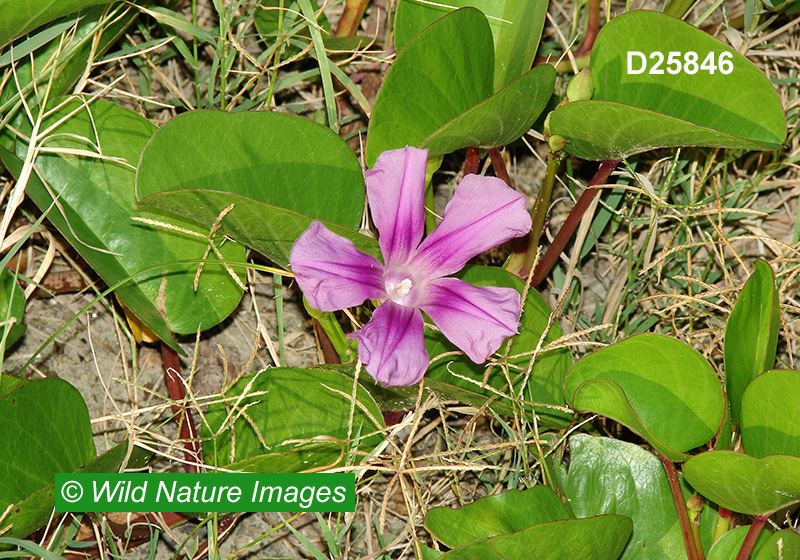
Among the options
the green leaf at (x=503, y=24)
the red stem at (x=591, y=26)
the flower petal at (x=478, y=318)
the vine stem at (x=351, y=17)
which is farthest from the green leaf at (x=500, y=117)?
the vine stem at (x=351, y=17)

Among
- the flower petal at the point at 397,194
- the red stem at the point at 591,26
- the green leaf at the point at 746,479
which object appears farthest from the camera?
the red stem at the point at 591,26

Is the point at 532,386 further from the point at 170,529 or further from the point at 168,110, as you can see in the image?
the point at 168,110

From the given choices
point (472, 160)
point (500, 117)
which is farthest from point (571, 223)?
point (500, 117)

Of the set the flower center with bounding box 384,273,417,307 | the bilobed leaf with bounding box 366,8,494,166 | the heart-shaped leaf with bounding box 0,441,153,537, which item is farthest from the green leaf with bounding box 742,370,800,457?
A: the heart-shaped leaf with bounding box 0,441,153,537

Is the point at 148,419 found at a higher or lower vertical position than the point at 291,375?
lower

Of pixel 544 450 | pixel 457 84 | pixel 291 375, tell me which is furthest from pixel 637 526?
pixel 457 84

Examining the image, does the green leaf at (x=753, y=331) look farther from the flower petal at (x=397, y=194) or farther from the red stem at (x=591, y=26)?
the red stem at (x=591, y=26)
